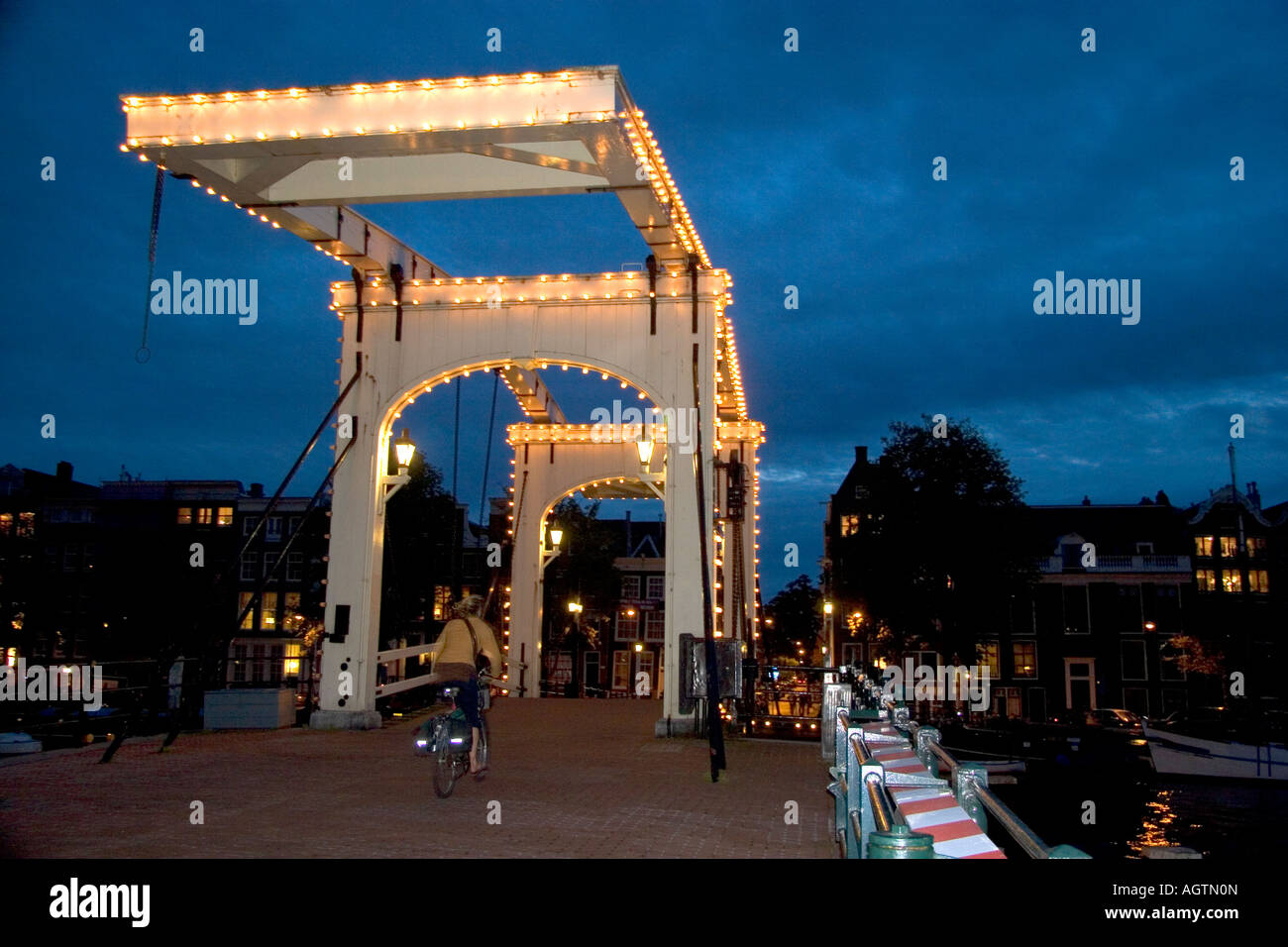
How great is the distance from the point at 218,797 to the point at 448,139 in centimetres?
703

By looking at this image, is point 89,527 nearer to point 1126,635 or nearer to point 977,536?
point 977,536

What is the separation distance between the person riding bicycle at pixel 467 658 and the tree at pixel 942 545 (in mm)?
27403

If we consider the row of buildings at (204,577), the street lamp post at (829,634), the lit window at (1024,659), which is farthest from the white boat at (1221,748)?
the row of buildings at (204,577)

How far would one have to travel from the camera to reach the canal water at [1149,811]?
21.5m

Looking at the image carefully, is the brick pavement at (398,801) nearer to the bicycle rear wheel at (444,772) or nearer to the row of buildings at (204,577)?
the bicycle rear wheel at (444,772)

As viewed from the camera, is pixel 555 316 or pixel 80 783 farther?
pixel 555 316

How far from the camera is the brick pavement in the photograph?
21.2 ft

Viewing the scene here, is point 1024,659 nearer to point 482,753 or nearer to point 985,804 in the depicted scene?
point 482,753

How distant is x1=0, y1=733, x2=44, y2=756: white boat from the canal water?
26.4 m
